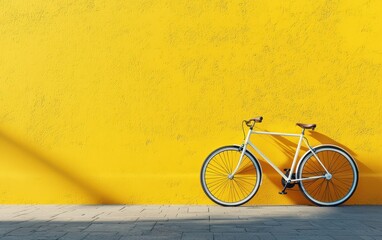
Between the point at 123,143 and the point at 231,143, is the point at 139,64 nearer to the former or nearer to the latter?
the point at 123,143

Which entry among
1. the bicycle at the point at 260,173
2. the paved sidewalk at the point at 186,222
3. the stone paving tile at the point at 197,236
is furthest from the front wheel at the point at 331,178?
the stone paving tile at the point at 197,236

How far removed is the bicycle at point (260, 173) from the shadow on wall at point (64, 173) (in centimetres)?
134

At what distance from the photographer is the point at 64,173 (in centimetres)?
585

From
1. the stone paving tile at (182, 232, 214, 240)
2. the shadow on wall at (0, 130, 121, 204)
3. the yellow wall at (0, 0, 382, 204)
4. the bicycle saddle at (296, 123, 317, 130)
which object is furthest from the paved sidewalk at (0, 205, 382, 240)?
the bicycle saddle at (296, 123, 317, 130)

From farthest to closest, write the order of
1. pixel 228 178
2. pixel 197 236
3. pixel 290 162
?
pixel 290 162 → pixel 228 178 → pixel 197 236

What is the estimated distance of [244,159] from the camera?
19.1 ft

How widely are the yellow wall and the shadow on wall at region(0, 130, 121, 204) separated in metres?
0.01

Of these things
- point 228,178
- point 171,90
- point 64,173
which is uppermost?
point 171,90

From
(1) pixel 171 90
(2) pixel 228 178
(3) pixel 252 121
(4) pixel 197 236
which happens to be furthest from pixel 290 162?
(4) pixel 197 236

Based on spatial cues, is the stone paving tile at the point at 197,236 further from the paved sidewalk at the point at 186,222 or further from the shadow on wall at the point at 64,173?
the shadow on wall at the point at 64,173

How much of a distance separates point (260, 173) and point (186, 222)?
1.52m

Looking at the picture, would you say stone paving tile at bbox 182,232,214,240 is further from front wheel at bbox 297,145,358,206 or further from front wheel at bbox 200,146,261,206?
front wheel at bbox 297,145,358,206

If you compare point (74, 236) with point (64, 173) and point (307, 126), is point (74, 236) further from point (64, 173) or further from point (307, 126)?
point (307, 126)

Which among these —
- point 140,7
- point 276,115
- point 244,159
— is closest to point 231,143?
point 244,159
